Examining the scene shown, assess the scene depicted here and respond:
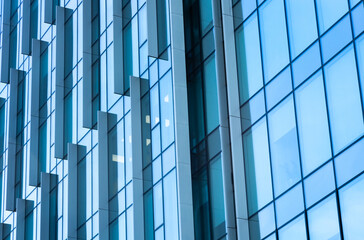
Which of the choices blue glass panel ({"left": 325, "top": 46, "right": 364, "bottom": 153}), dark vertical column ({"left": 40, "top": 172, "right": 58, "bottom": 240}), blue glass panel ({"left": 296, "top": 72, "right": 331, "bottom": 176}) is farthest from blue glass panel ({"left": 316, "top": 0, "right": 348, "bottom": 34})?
dark vertical column ({"left": 40, "top": 172, "right": 58, "bottom": 240})

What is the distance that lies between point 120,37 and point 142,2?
2.37 m

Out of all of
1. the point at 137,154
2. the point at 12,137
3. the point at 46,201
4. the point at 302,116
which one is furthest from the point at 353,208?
the point at 12,137

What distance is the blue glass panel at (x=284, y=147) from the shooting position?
3158 cm

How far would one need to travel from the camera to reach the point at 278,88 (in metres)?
33.1

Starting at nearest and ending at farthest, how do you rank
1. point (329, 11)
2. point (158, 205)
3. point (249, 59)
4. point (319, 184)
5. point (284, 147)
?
point (319, 184) → point (329, 11) → point (284, 147) → point (249, 59) → point (158, 205)

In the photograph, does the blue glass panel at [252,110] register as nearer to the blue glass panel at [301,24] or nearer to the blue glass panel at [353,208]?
the blue glass panel at [301,24]

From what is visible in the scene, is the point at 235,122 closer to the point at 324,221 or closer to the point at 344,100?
the point at 344,100

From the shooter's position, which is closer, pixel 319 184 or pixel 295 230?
pixel 319 184

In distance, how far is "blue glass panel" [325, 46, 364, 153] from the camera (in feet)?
95.5

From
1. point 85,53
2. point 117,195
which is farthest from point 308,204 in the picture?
point 85,53

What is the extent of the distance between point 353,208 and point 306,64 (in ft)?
19.4

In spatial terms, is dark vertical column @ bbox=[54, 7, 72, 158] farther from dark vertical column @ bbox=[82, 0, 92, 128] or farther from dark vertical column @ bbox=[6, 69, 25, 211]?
dark vertical column @ bbox=[6, 69, 25, 211]

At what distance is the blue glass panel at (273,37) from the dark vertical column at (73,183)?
632 inches

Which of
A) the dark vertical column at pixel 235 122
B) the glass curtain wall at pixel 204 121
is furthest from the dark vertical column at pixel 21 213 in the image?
the dark vertical column at pixel 235 122
